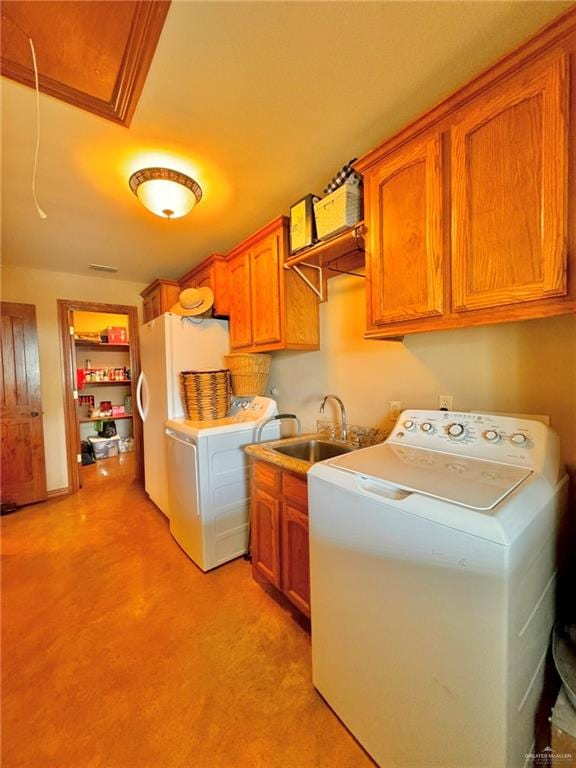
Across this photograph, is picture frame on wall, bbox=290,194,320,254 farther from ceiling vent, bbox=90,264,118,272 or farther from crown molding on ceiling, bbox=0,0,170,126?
ceiling vent, bbox=90,264,118,272

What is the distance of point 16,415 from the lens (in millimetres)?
3016

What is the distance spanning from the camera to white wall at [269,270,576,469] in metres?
1.20

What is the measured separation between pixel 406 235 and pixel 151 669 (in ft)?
7.34

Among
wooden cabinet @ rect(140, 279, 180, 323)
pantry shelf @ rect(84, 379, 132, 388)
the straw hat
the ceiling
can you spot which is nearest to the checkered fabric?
the ceiling

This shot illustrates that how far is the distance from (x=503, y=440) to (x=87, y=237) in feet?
10.2

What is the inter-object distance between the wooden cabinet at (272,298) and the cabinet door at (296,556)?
105cm

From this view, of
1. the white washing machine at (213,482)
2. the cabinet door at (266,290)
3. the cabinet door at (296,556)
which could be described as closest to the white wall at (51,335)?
the white washing machine at (213,482)

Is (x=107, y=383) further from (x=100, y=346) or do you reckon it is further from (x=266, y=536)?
(x=266, y=536)

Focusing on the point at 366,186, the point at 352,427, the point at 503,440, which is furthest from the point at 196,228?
the point at 503,440

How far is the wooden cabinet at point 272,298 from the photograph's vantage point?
2.01 metres

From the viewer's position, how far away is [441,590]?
0.78 m

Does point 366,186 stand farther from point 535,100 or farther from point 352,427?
point 352,427

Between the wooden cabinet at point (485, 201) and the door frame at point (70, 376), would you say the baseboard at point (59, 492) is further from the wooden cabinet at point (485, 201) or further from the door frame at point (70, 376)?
the wooden cabinet at point (485, 201)

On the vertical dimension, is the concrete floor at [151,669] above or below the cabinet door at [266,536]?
below
